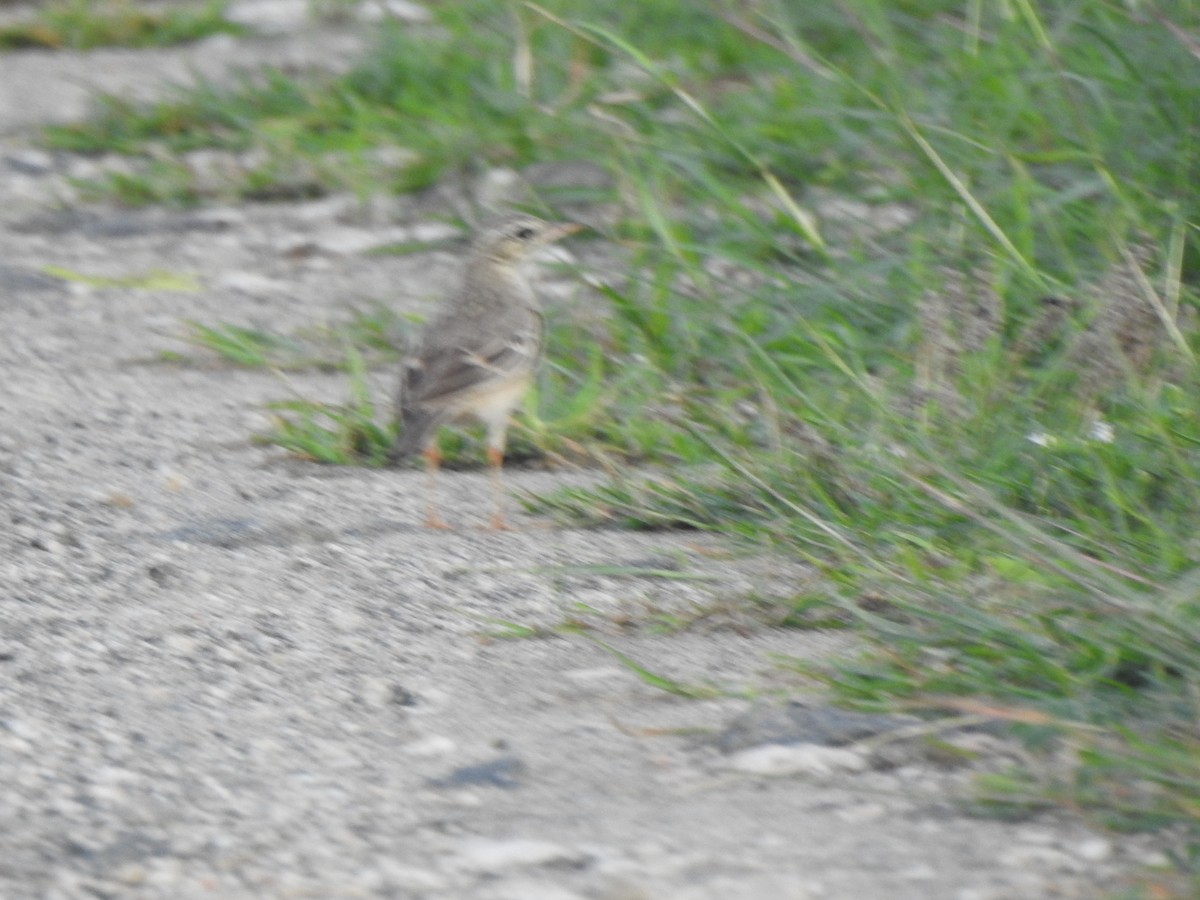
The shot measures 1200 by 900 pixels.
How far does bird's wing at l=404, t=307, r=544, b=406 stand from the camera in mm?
5305

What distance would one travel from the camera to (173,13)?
33.8ft

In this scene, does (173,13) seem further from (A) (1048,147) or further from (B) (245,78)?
(A) (1048,147)

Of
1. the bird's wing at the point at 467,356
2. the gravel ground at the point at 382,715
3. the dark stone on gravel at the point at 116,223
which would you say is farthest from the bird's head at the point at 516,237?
the dark stone on gravel at the point at 116,223

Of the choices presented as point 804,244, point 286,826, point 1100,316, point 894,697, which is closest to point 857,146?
point 804,244

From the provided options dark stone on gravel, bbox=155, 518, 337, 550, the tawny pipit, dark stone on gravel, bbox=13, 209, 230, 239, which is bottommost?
dark stone on gravel, bbox=13, 209, 230, 239

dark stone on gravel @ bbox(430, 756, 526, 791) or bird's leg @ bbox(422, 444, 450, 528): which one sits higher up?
dark stone on gravel @ bbox(430, 756, 526, 791)

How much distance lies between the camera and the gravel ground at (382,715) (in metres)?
3.16

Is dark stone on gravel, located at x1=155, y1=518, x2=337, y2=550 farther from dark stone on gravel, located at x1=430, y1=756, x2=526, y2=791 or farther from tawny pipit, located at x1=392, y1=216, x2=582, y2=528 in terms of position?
dark stone on gravel, located at x1=430, y1=756, x2=526, y2=791

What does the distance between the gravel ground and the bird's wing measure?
30cm

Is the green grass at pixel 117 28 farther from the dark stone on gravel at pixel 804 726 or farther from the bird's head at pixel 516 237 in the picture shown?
the dark stone on gravel at pixel 804 726

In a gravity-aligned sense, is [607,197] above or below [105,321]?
above

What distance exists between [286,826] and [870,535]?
163 centimetres

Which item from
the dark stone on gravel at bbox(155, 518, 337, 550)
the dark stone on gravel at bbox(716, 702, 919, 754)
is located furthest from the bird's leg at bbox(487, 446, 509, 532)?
the dark stone on gravel at bbox(716, 702, 919, 754)

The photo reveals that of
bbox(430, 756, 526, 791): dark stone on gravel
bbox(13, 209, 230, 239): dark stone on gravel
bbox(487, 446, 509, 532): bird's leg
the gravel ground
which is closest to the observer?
the gravel ground
